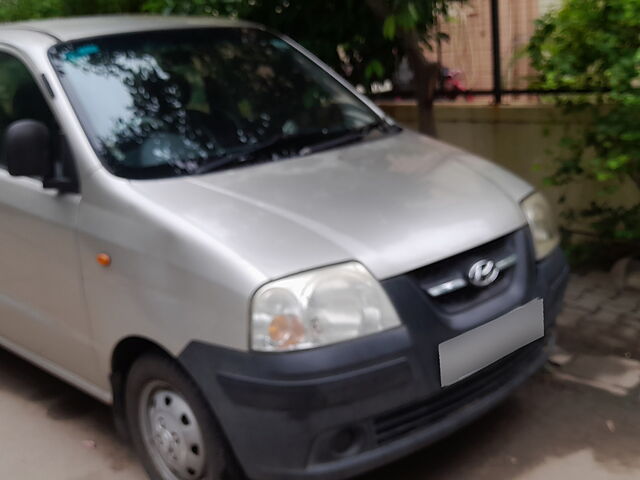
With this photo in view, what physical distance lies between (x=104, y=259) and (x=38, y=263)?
1.93 feet

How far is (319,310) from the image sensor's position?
280cm

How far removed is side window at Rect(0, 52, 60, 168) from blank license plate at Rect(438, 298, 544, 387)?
6.50 feet

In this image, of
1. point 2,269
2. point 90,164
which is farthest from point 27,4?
point 90,164

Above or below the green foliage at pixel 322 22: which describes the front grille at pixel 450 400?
below

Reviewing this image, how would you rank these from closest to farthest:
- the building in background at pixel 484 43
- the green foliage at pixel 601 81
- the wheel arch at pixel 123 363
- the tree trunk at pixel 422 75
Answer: the wheel arch at pixel 123 363 → the green foliage at pixel 601 81 → the tree trunk at pixel 422 75 → the building in background at pixel 484 43

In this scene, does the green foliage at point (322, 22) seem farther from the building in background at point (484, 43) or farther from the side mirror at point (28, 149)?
the side mirror at point (28, 149)

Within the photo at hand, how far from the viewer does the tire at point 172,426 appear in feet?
9.81

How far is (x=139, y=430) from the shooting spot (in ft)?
11.2

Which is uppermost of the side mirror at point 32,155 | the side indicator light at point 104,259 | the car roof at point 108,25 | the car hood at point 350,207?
the car roof at point 108,25

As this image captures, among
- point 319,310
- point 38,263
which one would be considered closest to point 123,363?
point 38,263

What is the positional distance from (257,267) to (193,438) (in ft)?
2.53

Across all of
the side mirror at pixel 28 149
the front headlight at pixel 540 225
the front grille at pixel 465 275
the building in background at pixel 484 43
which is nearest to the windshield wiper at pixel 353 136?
the front headlight at pixel 540 225

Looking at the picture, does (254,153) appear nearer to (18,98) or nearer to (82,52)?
(82,52)

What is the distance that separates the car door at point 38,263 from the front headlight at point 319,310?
1.07 meters
